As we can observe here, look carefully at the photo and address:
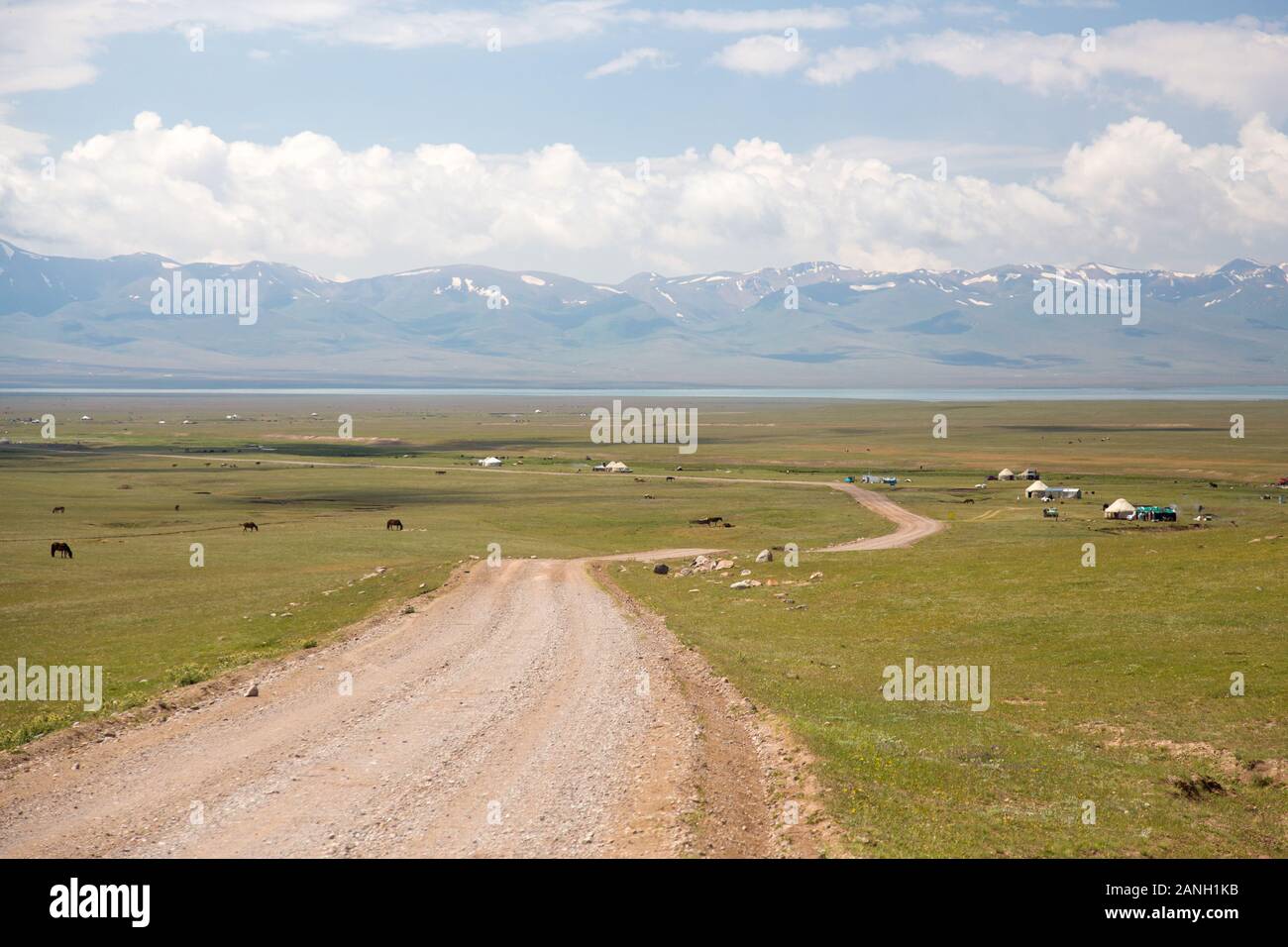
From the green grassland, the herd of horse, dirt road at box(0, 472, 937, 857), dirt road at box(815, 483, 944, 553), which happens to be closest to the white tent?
the green grassland

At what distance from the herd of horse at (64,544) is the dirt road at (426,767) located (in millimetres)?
44753

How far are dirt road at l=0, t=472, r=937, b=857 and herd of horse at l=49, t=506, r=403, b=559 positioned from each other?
44.8 metres

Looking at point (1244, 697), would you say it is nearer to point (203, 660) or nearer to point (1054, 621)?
point (1054, 621)

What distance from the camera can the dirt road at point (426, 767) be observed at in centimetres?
1686

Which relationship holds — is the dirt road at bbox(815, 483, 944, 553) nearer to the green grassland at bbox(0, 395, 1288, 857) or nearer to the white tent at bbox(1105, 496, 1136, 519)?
the green grassland at bbox(0, 395, 1288, 857)

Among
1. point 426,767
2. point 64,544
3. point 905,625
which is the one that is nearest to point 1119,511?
point 905,625

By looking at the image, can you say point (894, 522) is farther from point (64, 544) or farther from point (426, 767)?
point (426, 767)

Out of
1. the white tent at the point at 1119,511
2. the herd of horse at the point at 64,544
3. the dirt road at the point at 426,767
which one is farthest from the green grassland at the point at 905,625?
the white tent at the point at 1119,511

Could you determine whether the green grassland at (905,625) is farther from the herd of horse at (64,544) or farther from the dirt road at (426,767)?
the dirt road at (426,767)

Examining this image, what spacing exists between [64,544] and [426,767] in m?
60.0
